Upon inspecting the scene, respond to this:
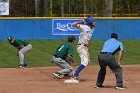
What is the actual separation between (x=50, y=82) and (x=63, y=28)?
2043 cm

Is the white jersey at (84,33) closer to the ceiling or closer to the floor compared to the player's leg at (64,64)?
closer to the ceiling

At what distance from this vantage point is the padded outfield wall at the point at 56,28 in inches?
1372

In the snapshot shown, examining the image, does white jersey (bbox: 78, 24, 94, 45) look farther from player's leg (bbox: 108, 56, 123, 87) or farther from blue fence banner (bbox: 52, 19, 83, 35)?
blue fence banner (bbox: 52, 19, 83, 35)

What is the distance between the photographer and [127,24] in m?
36.4

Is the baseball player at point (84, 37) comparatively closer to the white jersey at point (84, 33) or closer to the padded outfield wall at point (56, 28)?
the white jersey at point (84, 33)

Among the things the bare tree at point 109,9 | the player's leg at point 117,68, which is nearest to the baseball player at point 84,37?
the player's leg at point 117,68

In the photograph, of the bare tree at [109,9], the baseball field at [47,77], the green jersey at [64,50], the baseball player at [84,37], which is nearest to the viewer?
the baseball field at [47,77]

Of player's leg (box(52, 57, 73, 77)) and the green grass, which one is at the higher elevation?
player's leg (box(52, 57, 73, 77))

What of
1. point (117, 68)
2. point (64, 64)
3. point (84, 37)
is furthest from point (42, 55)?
point (117, 68)

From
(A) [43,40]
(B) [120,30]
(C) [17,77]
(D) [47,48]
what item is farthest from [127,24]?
(C) [17,77]

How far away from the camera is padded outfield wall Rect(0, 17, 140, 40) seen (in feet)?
114

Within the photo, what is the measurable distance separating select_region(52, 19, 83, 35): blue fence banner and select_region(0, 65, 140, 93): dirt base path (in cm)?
1600

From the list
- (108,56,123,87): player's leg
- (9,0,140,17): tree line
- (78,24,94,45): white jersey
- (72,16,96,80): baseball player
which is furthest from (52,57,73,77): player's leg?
(9,0,140,17): tree line

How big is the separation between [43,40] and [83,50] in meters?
20.1
